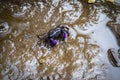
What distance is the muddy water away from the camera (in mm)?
2951

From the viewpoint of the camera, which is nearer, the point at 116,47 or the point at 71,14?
the point at 116,47

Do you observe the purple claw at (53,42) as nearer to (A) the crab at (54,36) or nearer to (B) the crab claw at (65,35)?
(A) the crab at (54,36)

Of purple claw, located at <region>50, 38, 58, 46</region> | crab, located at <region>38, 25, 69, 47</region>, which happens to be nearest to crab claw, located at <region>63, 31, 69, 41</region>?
crab, located at <region>38, 25, 69, 47</region>

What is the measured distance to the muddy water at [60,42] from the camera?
2.95 m

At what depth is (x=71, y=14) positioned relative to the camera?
358cm

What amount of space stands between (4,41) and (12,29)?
24 cm

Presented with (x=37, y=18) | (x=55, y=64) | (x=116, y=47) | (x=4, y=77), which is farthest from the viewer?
(x=37, y=18)

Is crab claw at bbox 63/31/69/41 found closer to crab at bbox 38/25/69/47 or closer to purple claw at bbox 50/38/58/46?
crab at bbox 38/25/69/47

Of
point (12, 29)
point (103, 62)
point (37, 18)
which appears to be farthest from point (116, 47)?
point (12, 29)

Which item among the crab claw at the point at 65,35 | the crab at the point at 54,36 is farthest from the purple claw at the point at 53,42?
the crab claw at the point at 65,35

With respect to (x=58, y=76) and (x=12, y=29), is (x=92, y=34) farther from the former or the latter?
(x=12, y=29)

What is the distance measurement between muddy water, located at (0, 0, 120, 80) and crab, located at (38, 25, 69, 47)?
0.23ft

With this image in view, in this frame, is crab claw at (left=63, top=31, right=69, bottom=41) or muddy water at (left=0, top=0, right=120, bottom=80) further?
crab claw at (left=63, top=31, right=69, bottom=41)

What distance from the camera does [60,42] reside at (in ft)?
10.7
